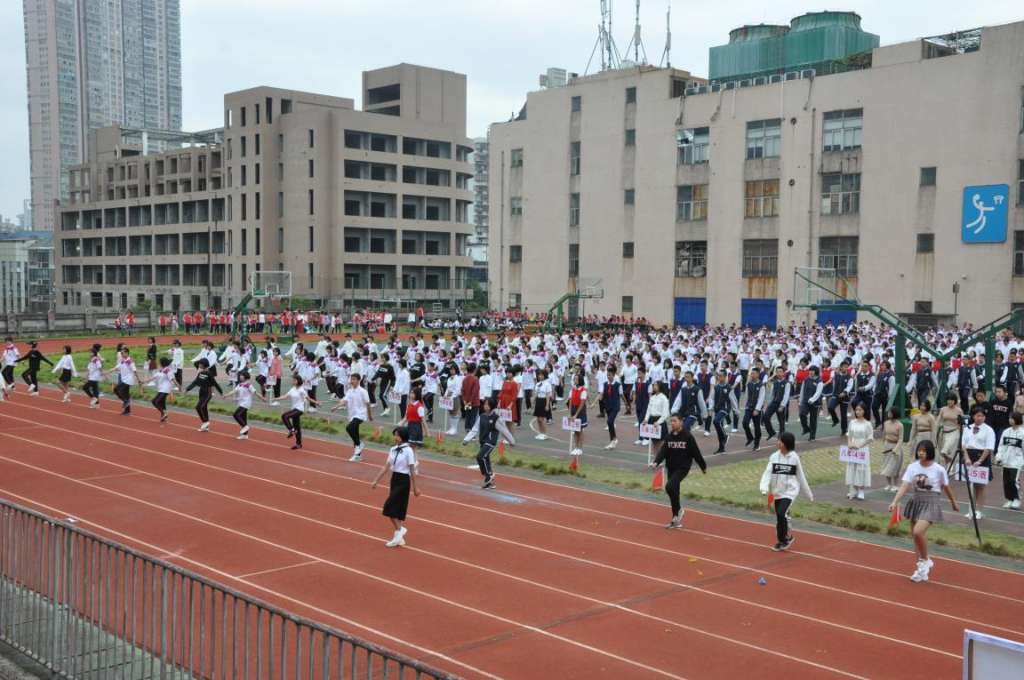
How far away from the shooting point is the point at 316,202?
81000 millimetres

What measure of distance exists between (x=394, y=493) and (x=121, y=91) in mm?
150614

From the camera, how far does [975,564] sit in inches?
503

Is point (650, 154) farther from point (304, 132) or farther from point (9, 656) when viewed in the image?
point (9, 656)

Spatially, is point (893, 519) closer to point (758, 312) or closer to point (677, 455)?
point (677, 455)

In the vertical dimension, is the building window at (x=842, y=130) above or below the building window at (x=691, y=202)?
above

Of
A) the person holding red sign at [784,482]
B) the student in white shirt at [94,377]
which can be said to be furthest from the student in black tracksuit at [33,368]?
the person holding red sign at [784,482]

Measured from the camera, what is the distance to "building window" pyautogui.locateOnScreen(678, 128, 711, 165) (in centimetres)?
5788

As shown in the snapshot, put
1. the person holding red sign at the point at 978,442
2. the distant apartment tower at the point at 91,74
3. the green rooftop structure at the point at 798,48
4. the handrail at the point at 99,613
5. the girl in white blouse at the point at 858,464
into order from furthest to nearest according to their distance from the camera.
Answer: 1. the distant apartment tower at the point at 91,74
2. the green rooftop structure at the point at 798,48
3. the girl in white blouse at the point at 858,464
4. the person holding red sign at the point at 978,442
5. the handrail at the point at 99,613

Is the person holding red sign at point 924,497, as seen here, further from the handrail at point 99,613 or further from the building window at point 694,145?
the building window at point 694,145

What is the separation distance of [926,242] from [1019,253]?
4423 millimetres

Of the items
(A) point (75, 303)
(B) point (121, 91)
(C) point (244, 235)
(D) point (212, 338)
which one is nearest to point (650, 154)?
(D) point (212, 338)

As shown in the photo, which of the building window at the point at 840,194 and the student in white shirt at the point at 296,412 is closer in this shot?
the student in white shirt at the point at 296,412

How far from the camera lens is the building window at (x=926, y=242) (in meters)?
49.5

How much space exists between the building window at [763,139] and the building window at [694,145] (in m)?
2.62
